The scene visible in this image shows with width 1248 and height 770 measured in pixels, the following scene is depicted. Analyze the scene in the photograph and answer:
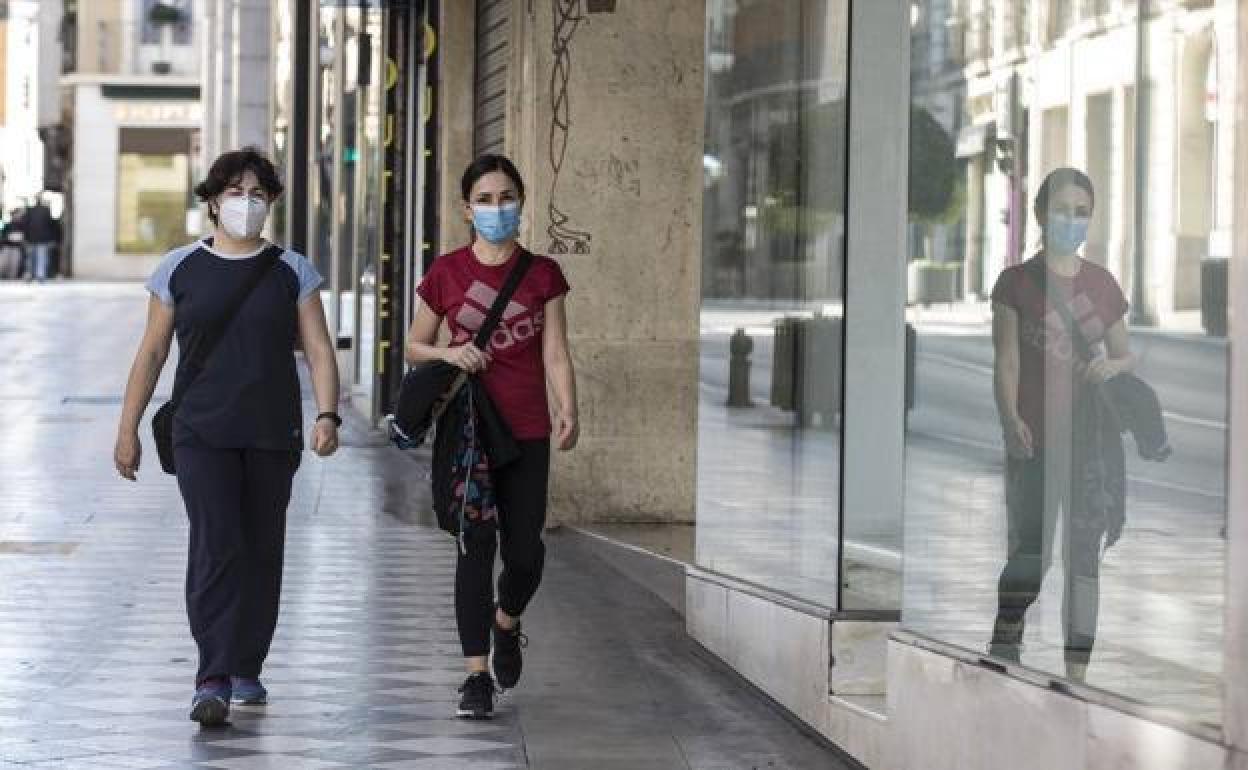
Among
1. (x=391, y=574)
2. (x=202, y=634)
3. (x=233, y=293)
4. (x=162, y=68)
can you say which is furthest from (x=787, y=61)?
(x=162, y=68)

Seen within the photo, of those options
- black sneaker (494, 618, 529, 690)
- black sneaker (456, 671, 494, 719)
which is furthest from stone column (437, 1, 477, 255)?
black sneaker (456, 671, 494, 719)

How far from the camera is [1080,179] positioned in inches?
270

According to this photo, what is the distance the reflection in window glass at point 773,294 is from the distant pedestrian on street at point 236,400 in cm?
162

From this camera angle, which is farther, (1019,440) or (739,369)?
(739,369)

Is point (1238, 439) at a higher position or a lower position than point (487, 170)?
lower

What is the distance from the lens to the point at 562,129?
14836mm

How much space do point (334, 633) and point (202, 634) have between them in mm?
2010

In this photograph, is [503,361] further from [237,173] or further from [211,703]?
[211,703]

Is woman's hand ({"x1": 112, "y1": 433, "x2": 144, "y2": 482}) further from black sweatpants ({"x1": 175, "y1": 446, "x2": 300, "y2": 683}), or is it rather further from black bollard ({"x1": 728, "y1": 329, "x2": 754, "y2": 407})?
black bollard ({"x1": 728, "y1": 329, "x2": 754, "y2": 407})

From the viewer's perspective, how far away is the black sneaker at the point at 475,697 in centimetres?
888

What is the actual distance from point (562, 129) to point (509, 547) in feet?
19.8

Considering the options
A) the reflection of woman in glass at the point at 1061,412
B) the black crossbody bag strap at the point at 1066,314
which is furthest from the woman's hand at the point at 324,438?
the black crossbody bag strap at the point at 1066,314

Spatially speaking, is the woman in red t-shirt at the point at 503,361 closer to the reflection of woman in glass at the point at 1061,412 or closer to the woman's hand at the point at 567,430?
the woman's hand at the point at 567,430

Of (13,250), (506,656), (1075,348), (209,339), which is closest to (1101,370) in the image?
(1075,348)
